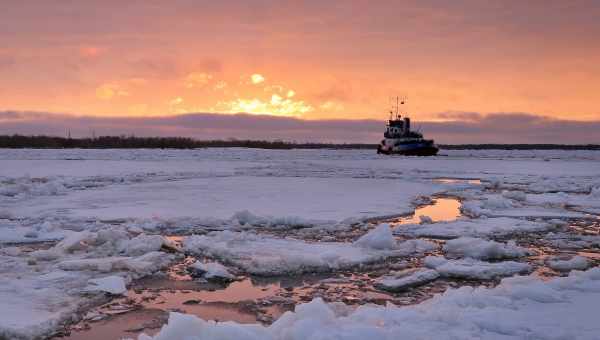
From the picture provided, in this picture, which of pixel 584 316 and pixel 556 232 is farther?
pixel 556 232

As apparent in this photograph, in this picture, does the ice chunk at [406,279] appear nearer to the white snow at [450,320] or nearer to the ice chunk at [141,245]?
the white snow at [450,320]

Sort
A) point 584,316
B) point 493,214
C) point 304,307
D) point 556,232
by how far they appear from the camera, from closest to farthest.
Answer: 1. point 304,307
2. point 584,316
3. point 556,232
4. point 493,214

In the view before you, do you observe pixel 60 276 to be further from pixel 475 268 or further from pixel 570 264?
pixel 570 264

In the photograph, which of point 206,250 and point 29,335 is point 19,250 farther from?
point 29,335

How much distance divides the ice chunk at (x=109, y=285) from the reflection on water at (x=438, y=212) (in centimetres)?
577

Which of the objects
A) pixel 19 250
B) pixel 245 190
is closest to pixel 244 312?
pixel 19 250

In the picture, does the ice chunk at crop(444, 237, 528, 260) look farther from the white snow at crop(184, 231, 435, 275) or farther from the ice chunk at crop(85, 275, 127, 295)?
the ice chunk at crop(85, 275, 127, 295)

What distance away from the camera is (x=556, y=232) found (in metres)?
8.17

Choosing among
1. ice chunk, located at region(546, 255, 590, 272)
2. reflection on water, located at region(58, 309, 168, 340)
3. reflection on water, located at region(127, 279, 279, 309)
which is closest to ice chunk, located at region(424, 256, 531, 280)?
ice chunk, located at region(546, 255, 590, 272)

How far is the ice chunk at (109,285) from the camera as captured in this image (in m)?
4.71

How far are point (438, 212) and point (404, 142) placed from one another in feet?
150

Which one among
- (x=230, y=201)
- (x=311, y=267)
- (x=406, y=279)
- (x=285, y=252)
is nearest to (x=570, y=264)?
(x=406, y=279)

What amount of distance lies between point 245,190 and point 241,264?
8.77 metres

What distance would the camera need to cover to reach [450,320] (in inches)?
144
